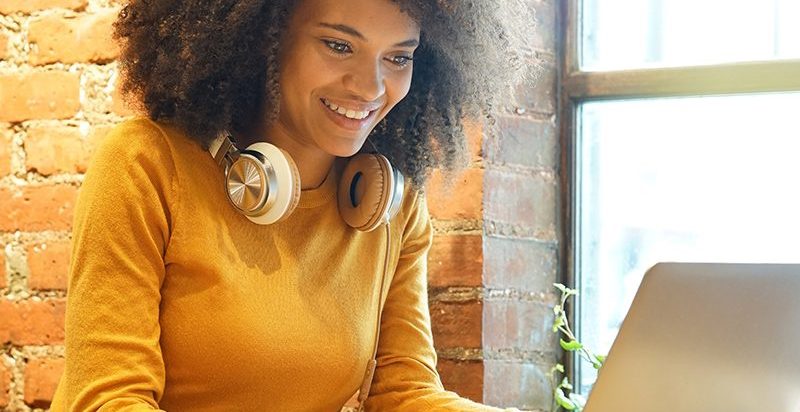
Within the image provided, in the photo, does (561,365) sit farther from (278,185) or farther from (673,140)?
(278,185)

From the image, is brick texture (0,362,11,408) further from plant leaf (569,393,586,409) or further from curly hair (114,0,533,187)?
plant leaf (569,393,586,409)

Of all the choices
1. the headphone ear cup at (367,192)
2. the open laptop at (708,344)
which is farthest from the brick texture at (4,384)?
the open laptop at (708,344)

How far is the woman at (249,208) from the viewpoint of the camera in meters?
1.21

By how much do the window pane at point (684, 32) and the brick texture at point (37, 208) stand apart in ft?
2.93

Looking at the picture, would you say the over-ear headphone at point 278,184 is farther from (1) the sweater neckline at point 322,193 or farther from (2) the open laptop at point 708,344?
(2) the open laptop at point 708,344

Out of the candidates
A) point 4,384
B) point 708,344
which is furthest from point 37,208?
point 708,344

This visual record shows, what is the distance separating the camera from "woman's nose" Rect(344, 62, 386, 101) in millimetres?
1313

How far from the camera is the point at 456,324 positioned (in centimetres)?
175

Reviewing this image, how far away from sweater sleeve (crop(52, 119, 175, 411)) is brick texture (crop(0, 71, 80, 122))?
663mm

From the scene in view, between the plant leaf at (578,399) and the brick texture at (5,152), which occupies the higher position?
the brick texture at (5,152)

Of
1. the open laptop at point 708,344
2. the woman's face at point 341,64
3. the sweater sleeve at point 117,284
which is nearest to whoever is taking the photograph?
the open laptop at point 708,344

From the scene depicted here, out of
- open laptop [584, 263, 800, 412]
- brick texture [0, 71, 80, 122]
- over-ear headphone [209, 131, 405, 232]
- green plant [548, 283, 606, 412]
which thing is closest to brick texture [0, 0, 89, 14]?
brick texture [0, 71, 80, 122]

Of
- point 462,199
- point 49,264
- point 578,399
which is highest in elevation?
point 462,199

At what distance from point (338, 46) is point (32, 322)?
879 millimetres
